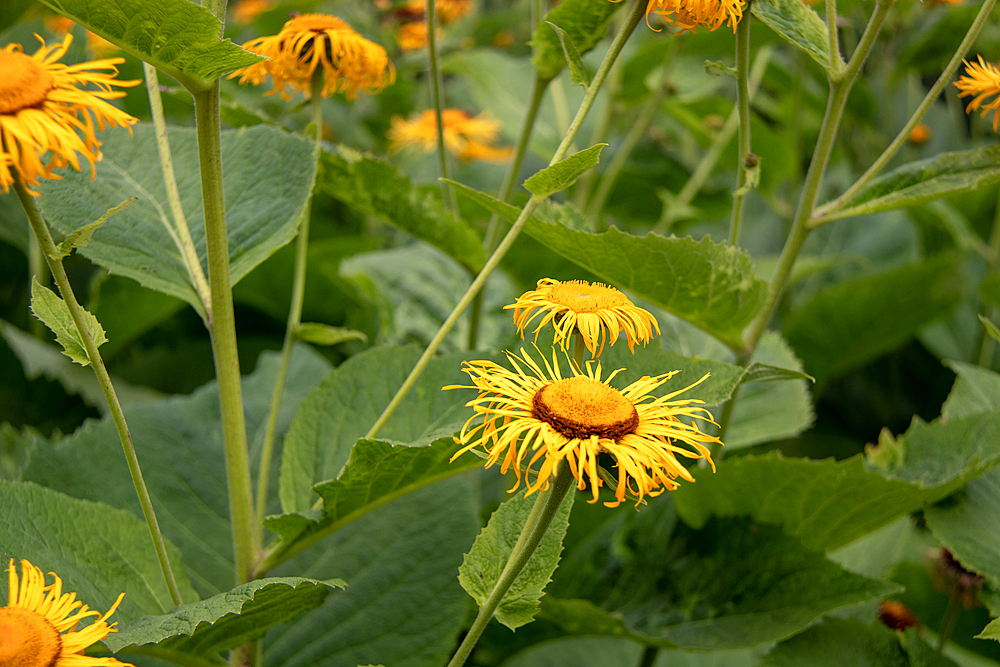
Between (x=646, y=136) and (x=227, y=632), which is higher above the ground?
(x=646, y=136)

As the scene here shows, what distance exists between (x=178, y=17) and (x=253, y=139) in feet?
0.73

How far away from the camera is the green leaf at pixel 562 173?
0.43 metres

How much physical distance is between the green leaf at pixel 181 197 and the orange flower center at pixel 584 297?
0.65 ft

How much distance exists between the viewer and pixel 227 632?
1.52ft

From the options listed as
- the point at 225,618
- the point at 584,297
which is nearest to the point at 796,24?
the point at 584,297

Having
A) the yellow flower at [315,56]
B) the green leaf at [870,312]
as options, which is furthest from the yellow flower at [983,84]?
the green leaf at [870,312]

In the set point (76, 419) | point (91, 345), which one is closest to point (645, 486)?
point (91, 345)

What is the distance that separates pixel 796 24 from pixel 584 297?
0.87 feet

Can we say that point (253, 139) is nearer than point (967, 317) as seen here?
Yes

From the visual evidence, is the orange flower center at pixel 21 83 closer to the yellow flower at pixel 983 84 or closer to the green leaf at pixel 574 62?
the green leaf at pixel 574 62

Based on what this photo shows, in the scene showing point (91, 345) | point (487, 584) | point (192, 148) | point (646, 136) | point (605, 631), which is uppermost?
point (646, 136)

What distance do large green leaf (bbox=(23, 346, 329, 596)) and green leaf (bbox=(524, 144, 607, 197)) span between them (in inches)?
15.1

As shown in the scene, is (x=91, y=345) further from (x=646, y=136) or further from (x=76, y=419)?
(x=646, y=136)

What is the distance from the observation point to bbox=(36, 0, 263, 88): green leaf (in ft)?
1.21
